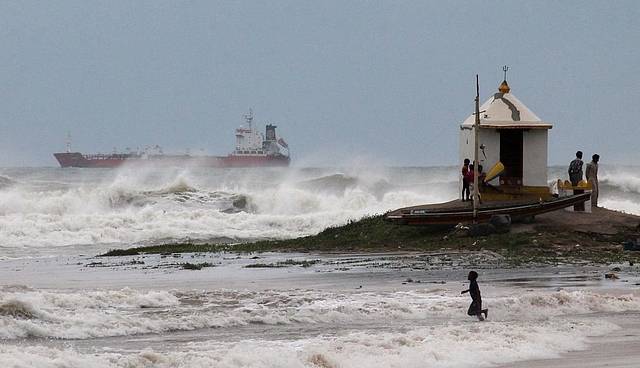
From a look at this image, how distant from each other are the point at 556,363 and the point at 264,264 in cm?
1076

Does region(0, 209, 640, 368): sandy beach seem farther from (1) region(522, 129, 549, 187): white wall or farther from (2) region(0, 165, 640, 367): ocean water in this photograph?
(1) region(522, 129, 549, 187): white wall

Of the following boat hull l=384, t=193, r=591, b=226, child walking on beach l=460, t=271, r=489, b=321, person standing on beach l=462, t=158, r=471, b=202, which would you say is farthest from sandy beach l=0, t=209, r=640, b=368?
person standing on beach l=462, t=158, r=471, b=202

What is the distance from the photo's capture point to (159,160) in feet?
478

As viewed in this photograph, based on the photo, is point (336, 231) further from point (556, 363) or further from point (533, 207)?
point (556, 363)

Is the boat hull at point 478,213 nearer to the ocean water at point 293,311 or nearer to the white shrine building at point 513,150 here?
the white shrine building at point 513,150

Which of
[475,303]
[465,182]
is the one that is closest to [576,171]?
[465,182]

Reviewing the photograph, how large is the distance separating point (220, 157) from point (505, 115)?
123m

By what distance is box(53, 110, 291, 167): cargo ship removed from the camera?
5625 inches

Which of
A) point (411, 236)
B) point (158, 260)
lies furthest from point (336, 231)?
point (158, 260)

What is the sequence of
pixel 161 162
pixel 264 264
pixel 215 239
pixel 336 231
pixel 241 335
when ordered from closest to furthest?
pixel 241 335 → pixel 264 264 → pixel 336 231 → pixel 215 239 → pixel 161 162

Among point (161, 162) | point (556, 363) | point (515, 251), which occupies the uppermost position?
point (161, 162)

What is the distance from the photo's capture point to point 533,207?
23.0m

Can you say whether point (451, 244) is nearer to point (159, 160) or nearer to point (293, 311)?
point (293, 311)

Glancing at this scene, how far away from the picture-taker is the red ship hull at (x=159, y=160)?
142 meters
